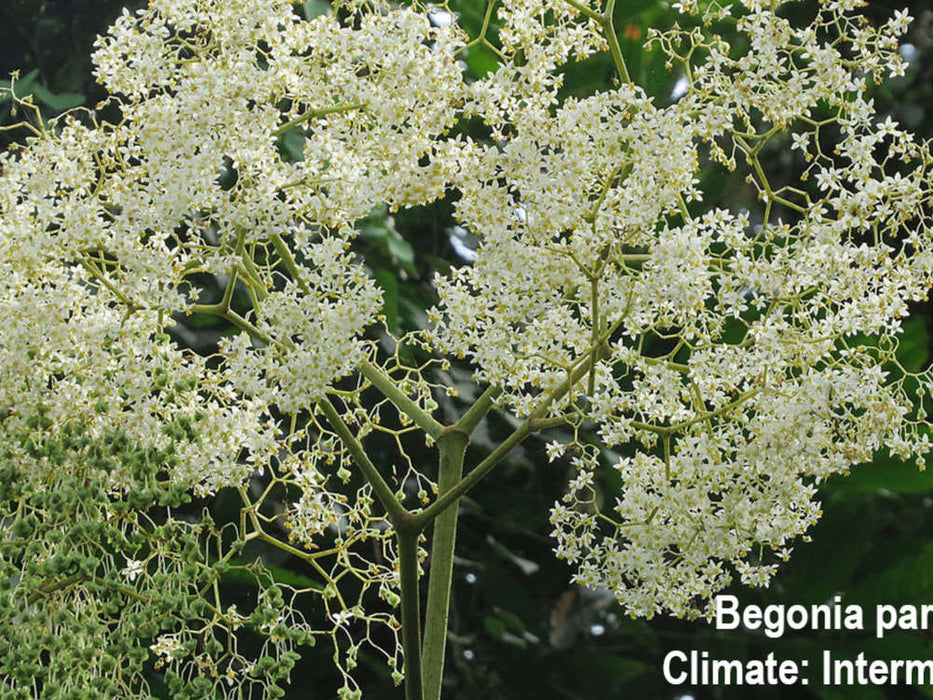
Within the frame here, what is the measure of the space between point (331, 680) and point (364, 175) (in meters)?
1.16

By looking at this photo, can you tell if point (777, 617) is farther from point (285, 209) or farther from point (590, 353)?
point (285, 209)

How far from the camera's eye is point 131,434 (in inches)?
34.2

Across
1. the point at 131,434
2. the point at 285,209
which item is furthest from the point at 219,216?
the point at 131,434

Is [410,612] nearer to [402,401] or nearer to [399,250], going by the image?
[402,401]

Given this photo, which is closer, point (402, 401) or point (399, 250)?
point (402, 401)

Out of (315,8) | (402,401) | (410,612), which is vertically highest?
(315,8)

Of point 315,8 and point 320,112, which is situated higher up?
point 315,8

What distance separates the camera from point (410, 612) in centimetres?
90

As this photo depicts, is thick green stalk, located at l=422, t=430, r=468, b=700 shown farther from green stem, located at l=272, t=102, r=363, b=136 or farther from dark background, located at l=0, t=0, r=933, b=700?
dark background, located at l=0, t=0, r=933, b=700

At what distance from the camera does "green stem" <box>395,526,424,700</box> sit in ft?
2.93

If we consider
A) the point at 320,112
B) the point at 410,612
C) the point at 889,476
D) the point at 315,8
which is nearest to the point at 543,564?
the point at 889,476

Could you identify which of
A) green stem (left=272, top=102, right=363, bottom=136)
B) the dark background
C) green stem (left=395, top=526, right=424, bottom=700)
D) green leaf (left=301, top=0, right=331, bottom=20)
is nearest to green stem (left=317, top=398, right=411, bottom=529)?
green stem (left=395, top=526, right=424, bottom=700)

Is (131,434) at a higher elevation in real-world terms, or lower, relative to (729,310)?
lower

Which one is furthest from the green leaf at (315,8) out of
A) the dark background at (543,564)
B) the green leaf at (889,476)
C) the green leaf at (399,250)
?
the green leaf at (889,476)
